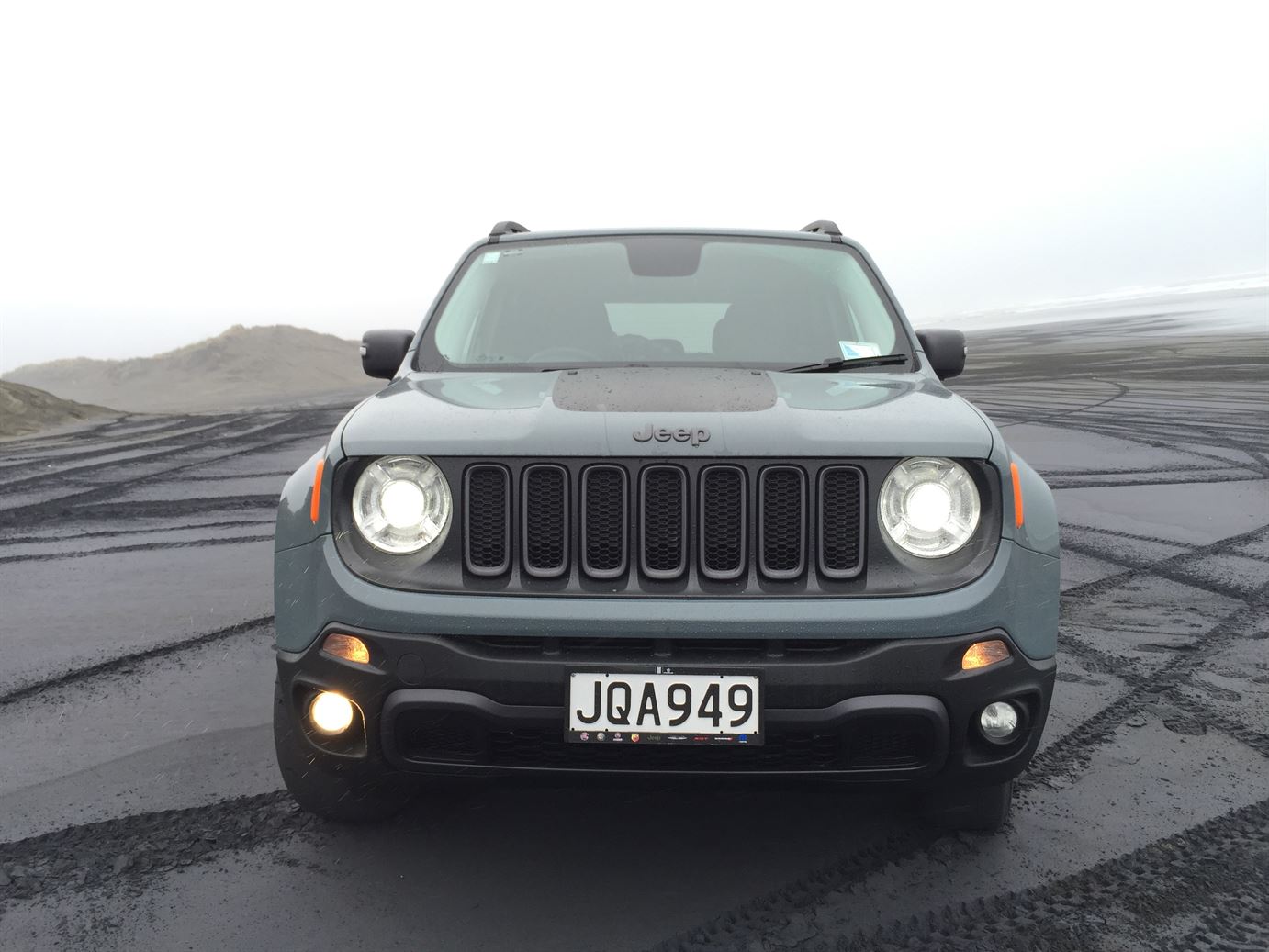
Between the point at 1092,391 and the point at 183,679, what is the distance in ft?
60.6

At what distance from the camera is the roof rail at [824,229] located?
13.6ft

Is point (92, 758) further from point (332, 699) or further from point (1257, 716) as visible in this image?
point (1257, 716)

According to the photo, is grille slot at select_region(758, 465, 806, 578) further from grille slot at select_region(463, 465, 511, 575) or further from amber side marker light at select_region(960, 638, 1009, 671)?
grille slot at select_region(463, 465, 511, 575)

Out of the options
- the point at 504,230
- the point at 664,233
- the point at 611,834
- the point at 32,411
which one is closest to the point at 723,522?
the point at 611,834

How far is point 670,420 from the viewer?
2.47m

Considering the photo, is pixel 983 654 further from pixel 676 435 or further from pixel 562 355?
pixel 562 355

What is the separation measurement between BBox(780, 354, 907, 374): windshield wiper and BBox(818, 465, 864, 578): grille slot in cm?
86

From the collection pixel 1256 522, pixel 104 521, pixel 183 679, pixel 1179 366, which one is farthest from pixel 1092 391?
pixel 183 679

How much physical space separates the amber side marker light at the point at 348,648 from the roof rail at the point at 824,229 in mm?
2544

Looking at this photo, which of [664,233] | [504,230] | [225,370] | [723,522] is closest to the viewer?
[723,522]

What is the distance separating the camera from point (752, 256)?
12.9 feet

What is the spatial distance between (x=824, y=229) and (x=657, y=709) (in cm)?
254

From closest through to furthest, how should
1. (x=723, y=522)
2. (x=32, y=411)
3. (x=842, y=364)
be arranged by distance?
1. (x=723, y=522)
2. (x=842, y=364)
3. (x=32, y=411)

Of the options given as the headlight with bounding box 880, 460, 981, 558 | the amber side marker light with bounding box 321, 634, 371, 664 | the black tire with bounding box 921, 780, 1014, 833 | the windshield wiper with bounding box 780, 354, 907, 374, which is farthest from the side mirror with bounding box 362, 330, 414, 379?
the black tire with bounding box 921, 780, 1014, 833
